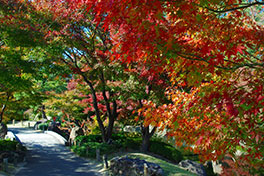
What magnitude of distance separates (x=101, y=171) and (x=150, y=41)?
914cm

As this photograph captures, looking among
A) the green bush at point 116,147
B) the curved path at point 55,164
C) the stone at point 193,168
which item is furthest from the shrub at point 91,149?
the stone at point 193,168

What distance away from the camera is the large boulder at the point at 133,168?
29.2 feet

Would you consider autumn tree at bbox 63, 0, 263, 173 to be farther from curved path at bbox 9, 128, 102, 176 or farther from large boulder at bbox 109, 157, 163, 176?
curved path at bbox 9, 128, 102, 176

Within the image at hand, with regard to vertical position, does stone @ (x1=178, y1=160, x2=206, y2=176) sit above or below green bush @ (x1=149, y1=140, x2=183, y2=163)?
below

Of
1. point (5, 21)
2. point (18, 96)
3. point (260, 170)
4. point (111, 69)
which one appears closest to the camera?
point (5, 21)

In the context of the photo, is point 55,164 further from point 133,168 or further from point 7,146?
point 133,168

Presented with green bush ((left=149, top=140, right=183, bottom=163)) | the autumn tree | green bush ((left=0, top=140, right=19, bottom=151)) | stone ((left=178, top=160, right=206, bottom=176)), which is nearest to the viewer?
the autumn tree

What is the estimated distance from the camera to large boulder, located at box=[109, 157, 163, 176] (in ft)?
29.2

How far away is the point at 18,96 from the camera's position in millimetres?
12844

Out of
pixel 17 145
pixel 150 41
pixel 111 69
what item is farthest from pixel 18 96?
pixel 150 41

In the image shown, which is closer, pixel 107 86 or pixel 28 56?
pixel 28 56

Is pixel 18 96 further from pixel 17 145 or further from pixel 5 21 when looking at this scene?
pixel 5 21

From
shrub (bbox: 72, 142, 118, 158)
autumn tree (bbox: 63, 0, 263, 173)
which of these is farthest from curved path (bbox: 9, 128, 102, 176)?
autumn tree (bbox: 63, 0, 263, 173)

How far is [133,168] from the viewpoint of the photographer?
9.59 m
